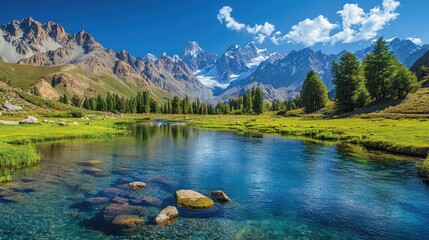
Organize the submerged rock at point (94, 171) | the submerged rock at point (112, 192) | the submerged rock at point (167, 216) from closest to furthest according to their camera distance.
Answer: the submerged rock at point (167, 216)
the submerged rock at point (112, 192)
the submerged rock at point (94, 171)

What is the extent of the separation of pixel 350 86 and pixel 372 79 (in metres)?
10.1

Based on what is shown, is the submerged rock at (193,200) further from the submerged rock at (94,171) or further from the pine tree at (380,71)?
the pine tree at (380,71)

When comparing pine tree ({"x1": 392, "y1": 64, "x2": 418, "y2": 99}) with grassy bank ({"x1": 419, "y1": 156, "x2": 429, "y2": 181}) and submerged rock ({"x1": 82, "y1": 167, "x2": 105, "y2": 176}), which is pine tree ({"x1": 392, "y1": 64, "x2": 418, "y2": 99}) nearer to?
grassy bank ({"x1": 419, "y1": 156, "x2": 429, "y2": 181})

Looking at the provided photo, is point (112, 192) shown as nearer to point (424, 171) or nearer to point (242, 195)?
point (242, 195)

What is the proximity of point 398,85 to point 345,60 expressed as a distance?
93.4 ft

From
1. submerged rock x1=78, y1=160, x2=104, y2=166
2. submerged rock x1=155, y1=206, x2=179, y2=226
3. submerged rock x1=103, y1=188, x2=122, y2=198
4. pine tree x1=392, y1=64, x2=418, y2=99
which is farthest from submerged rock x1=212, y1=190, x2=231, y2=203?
pine tree x1=392, y1=64, x2=418, y2=99

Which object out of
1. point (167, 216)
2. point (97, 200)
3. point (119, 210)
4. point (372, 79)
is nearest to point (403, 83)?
point (372, 79)

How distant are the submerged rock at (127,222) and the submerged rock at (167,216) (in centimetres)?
115

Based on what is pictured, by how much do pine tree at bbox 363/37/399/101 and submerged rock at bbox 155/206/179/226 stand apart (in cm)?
9941

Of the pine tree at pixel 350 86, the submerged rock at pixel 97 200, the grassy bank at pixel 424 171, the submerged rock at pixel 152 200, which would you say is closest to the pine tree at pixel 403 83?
the pine tree at pixel 350 86

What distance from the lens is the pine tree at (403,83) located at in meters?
94.6

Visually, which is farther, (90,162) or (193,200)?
(90,162)

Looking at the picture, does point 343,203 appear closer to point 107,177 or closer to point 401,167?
point 401,167

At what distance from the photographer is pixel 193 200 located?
24.4 metres
